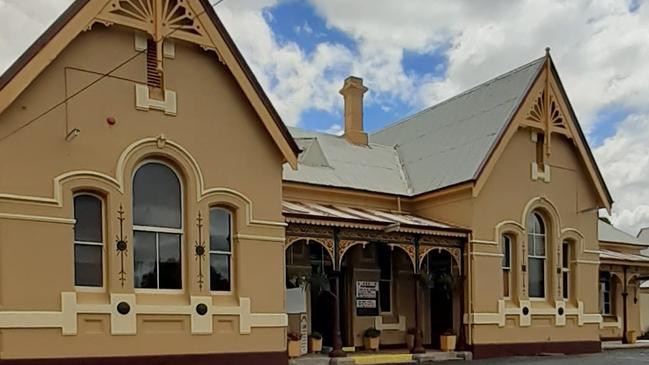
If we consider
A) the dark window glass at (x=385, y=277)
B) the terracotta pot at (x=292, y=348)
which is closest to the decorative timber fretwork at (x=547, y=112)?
the dark window glass at (x=385, y=277)

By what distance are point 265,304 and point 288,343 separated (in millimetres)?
1786

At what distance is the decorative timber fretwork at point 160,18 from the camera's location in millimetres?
13578

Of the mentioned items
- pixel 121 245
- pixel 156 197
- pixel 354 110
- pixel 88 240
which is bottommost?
pixel 121 245

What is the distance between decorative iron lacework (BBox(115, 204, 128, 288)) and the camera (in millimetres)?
13305

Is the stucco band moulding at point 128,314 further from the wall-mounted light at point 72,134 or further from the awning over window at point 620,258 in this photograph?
the awning over window at point 620,258

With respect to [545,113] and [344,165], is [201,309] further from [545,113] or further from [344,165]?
[545,113]

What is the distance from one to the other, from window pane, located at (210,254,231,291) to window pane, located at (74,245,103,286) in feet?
7.79

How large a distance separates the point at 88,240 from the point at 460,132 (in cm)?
1287

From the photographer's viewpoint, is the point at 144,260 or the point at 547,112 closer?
the point at 144,260

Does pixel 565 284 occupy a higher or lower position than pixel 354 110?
lower

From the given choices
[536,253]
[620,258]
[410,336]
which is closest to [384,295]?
[410,336]

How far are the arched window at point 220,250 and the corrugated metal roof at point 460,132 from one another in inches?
302

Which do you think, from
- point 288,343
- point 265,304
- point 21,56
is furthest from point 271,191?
point 21,56

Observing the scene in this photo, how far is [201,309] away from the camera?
14250mm
